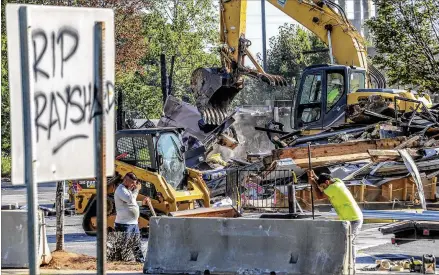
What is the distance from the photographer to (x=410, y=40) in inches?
919

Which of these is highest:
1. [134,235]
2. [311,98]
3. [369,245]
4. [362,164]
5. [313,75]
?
[313,75]

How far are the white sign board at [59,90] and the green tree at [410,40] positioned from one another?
16.6 meters

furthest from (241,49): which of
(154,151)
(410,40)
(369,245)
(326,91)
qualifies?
(369,245)

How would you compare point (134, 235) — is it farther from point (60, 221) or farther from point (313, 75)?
point (313, 75)

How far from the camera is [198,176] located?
2034 cm

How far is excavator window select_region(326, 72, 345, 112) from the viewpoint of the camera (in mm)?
27938

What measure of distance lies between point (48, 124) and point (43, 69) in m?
0.38

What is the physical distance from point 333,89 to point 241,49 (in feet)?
11.2

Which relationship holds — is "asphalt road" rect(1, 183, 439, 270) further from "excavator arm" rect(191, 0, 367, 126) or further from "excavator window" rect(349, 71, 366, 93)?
"excavator arm" rect(191, 0, 367, 126)

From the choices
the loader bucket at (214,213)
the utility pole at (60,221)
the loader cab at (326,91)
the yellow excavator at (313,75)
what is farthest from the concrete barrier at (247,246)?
→ the loader cab at (326,91)

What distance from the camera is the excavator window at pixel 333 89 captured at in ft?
91.7

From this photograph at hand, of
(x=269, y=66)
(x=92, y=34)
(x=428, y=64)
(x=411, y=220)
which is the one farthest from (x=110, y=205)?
(x=269, y=66)

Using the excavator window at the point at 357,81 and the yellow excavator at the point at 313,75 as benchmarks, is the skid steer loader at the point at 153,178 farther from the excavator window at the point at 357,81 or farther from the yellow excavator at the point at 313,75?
the excavator window at the point at 357,81

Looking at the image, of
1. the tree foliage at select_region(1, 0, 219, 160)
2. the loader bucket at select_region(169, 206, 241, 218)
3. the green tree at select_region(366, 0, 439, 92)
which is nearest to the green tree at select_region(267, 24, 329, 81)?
the tree foliage at select_region(1, 0, 219, 160)
